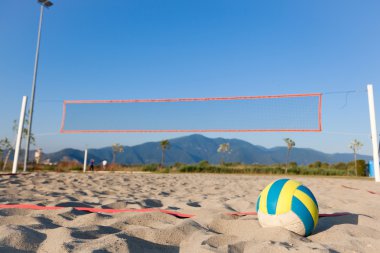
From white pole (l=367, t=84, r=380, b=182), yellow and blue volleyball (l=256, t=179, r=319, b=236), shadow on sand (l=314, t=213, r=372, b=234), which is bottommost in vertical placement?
shadow on sand (l=314, t=213, r=372, b=234)

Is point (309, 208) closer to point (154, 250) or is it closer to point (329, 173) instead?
point (154, 250)

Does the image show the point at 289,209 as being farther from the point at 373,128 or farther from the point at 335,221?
the point at 373,128

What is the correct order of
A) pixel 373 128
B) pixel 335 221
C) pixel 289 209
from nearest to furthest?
pixel 289 209, pixel 335 221, pixel 373 128

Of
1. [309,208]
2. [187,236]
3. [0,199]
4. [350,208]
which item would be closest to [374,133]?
[350,208]

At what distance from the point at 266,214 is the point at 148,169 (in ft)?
56.0

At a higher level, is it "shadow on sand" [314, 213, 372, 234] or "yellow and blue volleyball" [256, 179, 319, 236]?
"yellow and blue volleyball" [256, 179, 319, 236]

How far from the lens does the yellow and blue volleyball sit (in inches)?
81.9

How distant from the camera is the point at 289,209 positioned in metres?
2.11

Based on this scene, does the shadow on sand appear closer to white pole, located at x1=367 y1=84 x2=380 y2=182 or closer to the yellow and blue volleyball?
the yellow and blue volleyball

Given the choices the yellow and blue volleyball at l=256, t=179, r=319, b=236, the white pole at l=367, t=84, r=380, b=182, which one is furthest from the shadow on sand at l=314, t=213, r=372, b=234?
the white pole at l=367, t=84, r=380, b=182

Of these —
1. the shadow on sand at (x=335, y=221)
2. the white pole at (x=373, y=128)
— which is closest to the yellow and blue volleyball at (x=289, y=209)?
the shadow on sand at (x=335, y=221)

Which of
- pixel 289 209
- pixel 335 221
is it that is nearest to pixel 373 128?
pixel 335 221

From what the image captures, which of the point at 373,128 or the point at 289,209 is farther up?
the point at 373,128

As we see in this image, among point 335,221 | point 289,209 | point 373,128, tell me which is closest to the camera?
point 289,209
